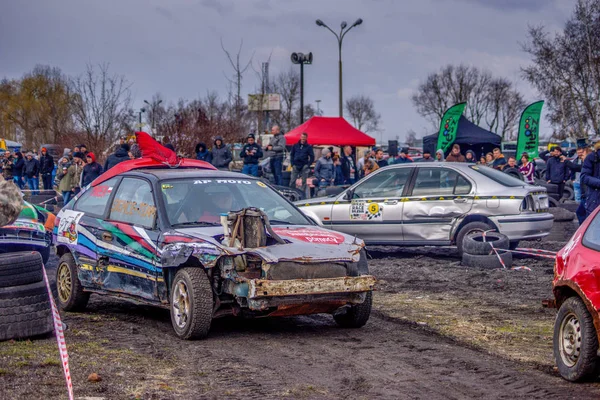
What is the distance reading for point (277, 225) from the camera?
7.99 metres

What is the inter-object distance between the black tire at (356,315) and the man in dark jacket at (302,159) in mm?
12794

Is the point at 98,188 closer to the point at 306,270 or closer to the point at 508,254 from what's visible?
the point at 306,270

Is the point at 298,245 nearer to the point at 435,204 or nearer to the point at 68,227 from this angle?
the point at 68,227

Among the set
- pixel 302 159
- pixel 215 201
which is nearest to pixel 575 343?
pixel 215 201

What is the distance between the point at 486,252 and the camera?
11.9 meters

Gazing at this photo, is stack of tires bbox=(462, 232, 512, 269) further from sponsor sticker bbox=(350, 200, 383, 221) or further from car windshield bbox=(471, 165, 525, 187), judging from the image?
sponsor sticker bbox=(350, 200, 383, 221)

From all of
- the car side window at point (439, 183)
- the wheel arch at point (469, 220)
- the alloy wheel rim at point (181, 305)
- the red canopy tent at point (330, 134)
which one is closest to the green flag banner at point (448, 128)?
the red canopy tent at point (330, 134)

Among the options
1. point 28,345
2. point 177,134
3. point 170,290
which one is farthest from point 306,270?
point 177,134

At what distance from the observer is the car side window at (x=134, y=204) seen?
316 inches

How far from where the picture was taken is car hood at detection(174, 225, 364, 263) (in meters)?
7.05

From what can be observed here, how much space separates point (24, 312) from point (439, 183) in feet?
24.8

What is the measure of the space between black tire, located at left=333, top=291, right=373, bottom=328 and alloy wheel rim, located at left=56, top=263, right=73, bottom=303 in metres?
2.96

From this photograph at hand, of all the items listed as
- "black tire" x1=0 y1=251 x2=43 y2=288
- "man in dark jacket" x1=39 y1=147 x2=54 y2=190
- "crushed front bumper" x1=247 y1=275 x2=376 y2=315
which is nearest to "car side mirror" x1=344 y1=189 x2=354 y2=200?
"crushed front bumper" x1=247 y1=275 x2=376 y2=315

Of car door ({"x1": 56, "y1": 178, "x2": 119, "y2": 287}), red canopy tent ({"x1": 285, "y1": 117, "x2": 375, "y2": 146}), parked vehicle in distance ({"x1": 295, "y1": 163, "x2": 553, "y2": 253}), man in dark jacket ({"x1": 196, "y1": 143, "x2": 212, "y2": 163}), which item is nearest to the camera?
car door ({"x1": 56, "y1": 178, "x2": 119, "y2": 287})
